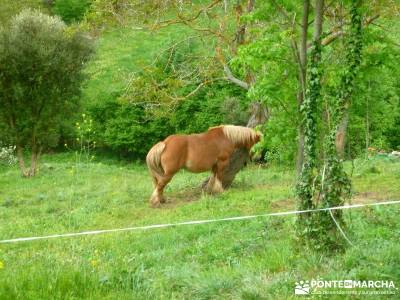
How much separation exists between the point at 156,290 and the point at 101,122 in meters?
24.9

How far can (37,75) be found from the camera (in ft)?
61.7

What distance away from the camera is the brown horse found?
41.0 feet

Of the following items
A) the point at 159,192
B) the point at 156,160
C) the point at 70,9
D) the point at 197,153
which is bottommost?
the point at 159,192

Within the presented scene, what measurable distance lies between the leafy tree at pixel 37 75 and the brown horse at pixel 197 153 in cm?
713

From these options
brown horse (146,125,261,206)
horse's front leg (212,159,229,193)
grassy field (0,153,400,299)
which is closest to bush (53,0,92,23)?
grassy field (0,153,400,299)

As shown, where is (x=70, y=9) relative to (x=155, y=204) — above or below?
above

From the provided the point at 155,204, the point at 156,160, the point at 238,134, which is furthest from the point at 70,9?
the point at 155,204

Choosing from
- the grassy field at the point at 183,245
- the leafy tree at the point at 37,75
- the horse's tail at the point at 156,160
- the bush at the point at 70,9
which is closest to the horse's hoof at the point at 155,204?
the grassy field at the point at 183,245

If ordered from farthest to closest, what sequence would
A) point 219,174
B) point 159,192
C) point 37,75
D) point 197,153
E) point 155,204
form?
1. point 37,75
2. point 219,174
3. point 197,153
4. point 159,192
5. point 155,204

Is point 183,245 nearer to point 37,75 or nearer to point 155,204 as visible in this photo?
point 155,204

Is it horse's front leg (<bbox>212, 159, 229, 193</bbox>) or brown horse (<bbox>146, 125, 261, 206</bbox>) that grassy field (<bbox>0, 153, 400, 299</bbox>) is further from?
brown horse (<bbox>146, 125, 261, 206</bbox>)

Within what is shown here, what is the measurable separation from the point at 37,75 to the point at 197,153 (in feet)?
28.1

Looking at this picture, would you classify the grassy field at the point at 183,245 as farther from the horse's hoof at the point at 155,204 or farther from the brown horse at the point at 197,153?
the brown horse at the point at 197,153

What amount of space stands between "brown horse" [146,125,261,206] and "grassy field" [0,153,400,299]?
54cm
